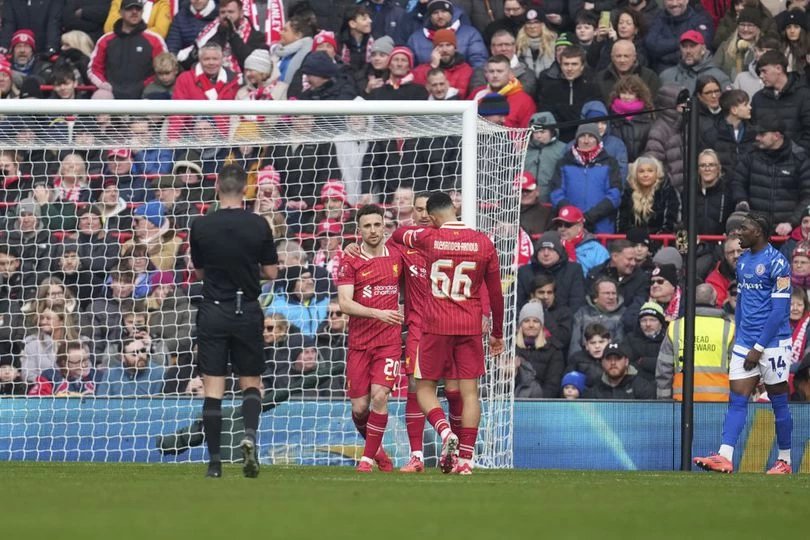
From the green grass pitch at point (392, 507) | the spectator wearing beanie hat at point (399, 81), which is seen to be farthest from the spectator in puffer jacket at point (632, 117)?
the green grass pitch at point (392, 507)

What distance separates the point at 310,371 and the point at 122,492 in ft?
20.5

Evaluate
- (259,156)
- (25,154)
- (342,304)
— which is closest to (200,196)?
(259,156)

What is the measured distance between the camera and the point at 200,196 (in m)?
15.9

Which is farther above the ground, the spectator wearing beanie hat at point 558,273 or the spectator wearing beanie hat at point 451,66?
the spectator wearing beanie hat at point 451,66

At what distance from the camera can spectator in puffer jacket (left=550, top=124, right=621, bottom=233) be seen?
53.6ft

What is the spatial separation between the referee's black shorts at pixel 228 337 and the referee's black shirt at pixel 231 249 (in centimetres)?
9

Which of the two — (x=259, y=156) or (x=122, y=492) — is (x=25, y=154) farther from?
(x=122, y=492)

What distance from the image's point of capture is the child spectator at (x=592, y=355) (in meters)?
14.8

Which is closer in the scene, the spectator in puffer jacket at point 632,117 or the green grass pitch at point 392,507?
the green grass pitch at point 392,507

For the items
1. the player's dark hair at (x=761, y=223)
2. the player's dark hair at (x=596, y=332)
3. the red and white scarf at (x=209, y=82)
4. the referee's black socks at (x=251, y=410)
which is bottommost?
the referee's black socks at (x=251, y=410)

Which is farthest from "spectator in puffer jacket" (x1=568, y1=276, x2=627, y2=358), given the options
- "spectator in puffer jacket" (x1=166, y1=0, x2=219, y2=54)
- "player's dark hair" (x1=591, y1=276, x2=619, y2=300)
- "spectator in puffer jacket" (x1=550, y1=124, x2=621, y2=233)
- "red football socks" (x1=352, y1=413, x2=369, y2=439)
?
"spectator in puffer jacket" (x1=166, y1=0, x2=219, y2=54)

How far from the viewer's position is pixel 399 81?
17.5 m

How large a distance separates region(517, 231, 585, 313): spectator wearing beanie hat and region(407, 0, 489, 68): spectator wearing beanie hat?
10.5 feet

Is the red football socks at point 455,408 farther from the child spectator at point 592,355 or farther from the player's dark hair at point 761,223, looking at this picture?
the child spectator at point 592,355
